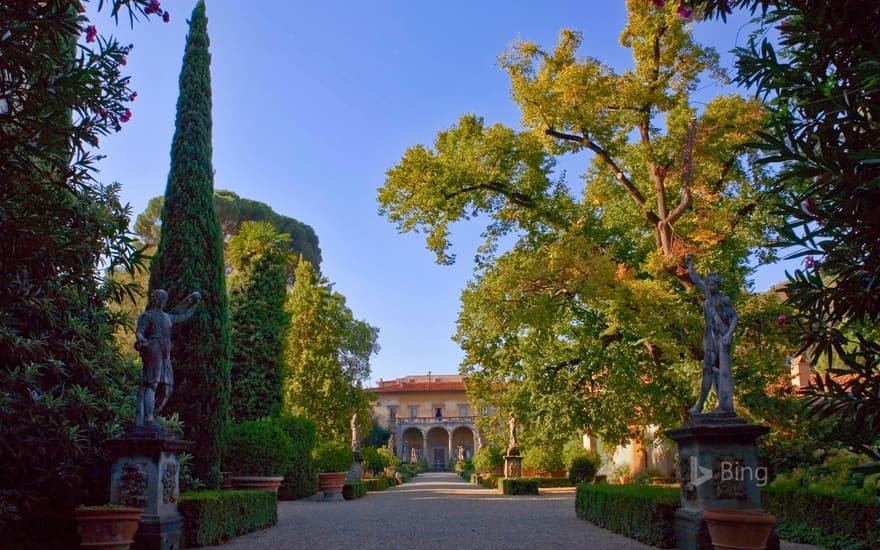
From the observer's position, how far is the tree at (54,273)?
379cm

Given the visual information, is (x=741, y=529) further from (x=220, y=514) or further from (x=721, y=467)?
(x=220, y=514)

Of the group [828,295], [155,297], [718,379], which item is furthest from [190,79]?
[828,295]

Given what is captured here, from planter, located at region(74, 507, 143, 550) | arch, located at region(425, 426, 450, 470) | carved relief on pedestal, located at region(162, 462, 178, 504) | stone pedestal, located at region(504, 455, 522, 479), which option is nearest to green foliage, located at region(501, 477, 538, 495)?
stone pedestal, located at region(504, 455, 522, 479)

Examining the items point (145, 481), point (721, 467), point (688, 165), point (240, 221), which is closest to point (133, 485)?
point (145, 481)

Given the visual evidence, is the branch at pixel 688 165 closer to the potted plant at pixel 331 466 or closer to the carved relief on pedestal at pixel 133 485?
the carved relief on pedestal at pixel 133 485

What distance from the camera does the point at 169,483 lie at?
7.81 metres

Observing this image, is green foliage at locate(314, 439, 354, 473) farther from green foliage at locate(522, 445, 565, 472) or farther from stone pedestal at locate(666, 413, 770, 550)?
stone pedestal at locate(666, 413, 770, 550)

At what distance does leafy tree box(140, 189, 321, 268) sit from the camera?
32719mm

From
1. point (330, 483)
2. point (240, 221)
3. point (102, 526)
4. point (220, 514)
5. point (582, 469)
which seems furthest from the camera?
point (240, 221)

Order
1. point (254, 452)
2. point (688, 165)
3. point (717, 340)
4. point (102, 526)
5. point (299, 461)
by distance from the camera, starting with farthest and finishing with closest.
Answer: point (299, 461) < point (254, 452) < point (688, 165) < point (717, 340) < point (102, 526)

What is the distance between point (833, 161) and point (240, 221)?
35266 mm

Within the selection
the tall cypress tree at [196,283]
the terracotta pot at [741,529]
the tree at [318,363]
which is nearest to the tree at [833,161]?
the terracotta pot at [741,529]

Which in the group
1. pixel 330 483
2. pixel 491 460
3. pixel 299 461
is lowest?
pixel 491 460

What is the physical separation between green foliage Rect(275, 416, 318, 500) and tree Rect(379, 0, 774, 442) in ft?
18.6
